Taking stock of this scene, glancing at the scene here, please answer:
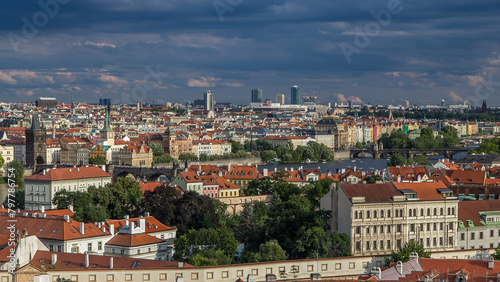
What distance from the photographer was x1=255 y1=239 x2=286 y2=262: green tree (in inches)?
936

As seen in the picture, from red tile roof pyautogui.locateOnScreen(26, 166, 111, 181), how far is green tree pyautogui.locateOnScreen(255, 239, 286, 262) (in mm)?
21276

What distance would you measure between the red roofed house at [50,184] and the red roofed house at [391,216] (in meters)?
17.1

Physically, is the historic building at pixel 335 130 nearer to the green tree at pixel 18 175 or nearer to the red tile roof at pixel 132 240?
the green tree at pixel 18 175

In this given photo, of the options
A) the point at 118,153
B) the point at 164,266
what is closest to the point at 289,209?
the point at 164,266

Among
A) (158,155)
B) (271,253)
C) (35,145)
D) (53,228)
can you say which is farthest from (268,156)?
(271,253)

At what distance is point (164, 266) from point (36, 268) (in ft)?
9.86

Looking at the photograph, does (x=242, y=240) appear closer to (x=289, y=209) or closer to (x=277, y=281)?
(x=289, y=209)

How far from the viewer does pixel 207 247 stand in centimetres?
2492

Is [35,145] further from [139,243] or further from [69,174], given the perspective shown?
[139,243]

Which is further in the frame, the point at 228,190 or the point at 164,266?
the point at 228,190

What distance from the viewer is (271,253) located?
2408 centimetres

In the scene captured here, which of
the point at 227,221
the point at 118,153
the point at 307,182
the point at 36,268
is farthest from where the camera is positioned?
the point at 118,153

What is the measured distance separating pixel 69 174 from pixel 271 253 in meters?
22.9

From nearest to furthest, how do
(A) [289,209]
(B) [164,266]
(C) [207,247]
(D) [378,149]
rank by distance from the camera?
(B) [164,266], (C) [207,247], (A) [289,209], (D) [378,149]
